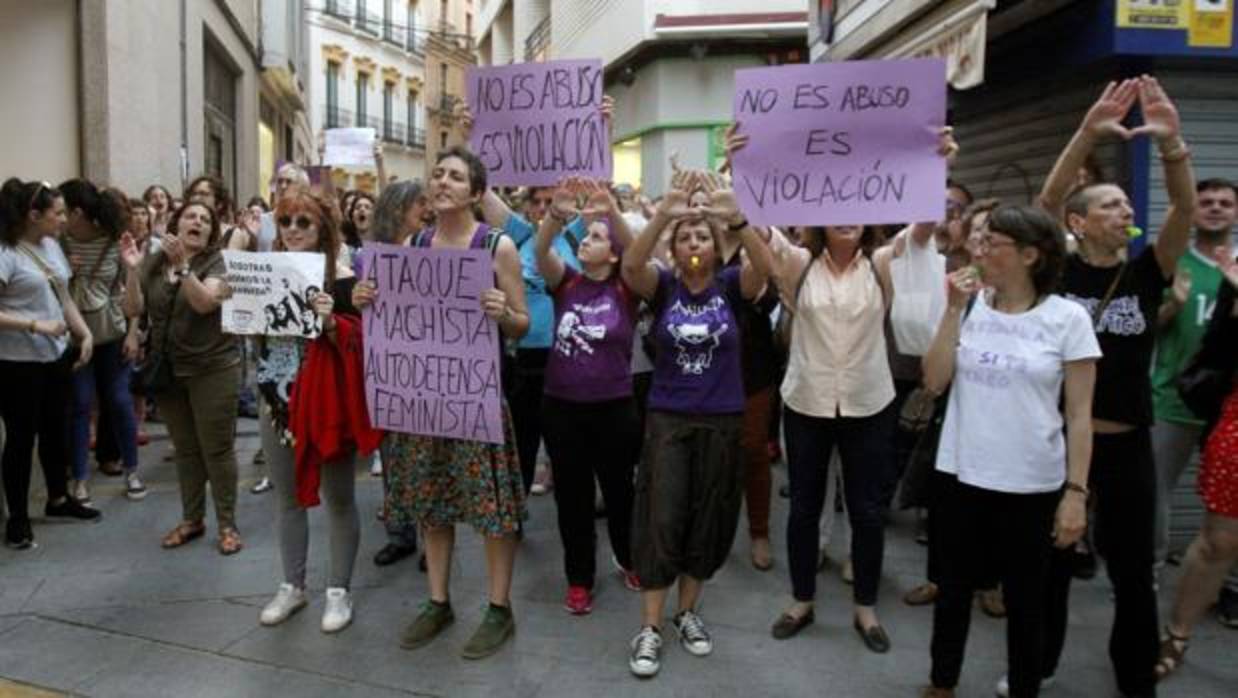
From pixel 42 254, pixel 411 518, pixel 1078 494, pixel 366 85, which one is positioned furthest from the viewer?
pixel 366 85

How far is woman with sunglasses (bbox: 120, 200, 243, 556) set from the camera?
5332 millimetres

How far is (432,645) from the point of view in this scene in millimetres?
4391

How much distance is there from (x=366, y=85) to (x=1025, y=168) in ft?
150

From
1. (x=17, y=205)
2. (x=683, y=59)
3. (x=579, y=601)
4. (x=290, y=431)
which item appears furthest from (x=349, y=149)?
(x=683, y=59)

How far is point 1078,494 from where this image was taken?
3.42 meters

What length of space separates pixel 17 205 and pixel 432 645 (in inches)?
134

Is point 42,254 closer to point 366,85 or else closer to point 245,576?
point 245,576

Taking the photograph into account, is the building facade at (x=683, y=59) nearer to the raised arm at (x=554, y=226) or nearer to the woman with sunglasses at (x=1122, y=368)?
the raised arm at (x=554, y=226)

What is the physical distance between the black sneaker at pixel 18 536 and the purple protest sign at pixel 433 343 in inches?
103

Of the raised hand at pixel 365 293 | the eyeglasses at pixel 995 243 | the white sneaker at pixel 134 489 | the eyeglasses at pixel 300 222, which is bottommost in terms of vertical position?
the white sneaker at pixel 134 489

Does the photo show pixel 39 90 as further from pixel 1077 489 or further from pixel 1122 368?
pixel 1077 489

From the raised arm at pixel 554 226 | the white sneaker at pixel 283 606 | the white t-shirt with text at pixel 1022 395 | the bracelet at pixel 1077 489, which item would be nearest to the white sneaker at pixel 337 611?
the white sneaker at pixel 283 606

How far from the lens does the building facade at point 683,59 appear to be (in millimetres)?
16297

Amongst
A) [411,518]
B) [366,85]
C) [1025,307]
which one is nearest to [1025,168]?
[1025,307]
